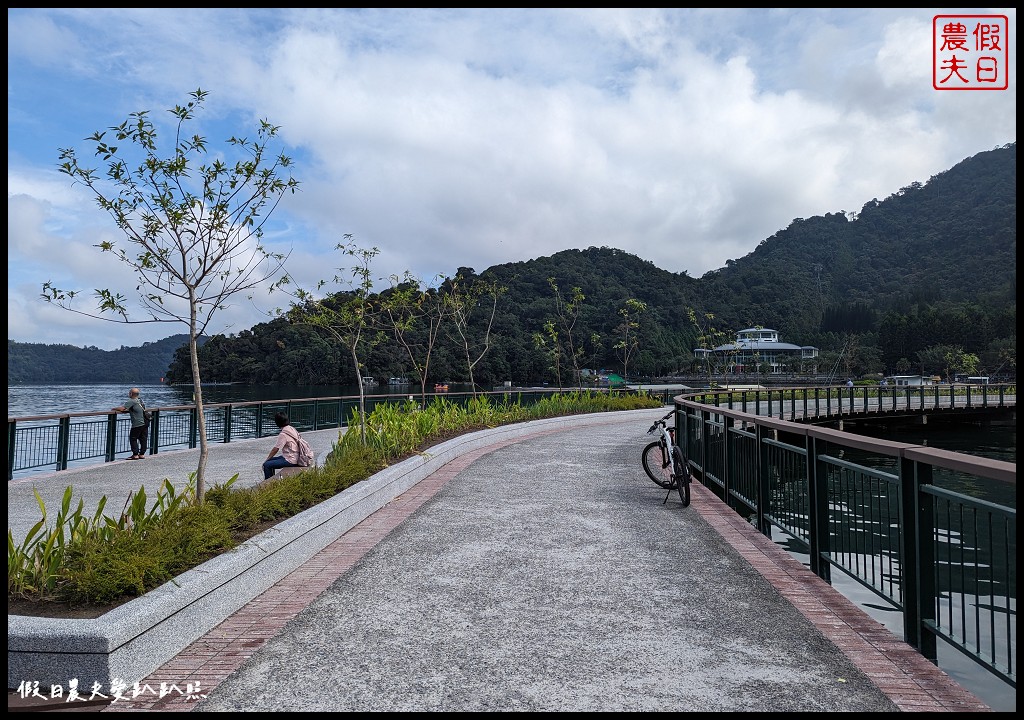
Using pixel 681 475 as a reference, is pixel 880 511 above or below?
above

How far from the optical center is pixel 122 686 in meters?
3.40

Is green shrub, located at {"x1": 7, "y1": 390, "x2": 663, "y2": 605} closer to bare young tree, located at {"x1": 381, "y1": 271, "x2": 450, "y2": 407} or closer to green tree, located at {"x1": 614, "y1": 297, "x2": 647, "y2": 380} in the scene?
bare young tree, located at {"x1": 381, "y1": 271, "x2": 450, "y2": 407}

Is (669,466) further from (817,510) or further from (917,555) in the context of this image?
(917,555)

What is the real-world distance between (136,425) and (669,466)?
10701 mm

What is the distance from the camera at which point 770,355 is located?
404 ft

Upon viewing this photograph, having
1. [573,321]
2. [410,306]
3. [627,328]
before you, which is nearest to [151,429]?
[410,306]

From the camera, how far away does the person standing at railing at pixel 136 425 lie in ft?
42.4

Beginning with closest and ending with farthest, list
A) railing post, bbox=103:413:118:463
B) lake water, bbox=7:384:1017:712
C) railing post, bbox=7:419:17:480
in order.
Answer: lake water, bbox=7:384:1017:712 → railing post, bbox=7:419:17:480 → railing post, bbox=103:413:118:463

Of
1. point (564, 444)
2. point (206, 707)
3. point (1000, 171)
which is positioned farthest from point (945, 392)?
point (1000, 171)

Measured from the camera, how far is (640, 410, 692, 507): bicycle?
8312mm

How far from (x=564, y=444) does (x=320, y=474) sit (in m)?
8.87

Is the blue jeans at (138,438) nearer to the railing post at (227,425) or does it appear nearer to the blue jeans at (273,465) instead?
the railing post at (227,425)

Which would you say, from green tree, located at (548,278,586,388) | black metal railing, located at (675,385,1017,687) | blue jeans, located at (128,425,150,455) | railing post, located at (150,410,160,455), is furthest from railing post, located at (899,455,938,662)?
green tree, located at (548,278,586,388)

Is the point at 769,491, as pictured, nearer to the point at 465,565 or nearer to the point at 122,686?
the point at 465,565
